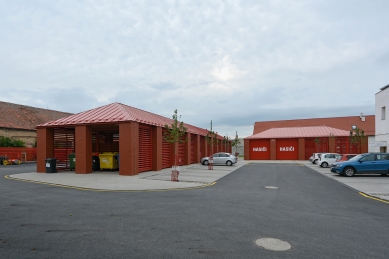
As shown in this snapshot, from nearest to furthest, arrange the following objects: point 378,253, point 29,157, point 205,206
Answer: point 378,253 → point 205,206 → point 29,157

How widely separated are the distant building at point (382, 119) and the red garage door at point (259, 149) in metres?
16.0

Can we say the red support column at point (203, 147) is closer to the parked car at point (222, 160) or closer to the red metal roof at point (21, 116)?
the parked car at point (222, 160)

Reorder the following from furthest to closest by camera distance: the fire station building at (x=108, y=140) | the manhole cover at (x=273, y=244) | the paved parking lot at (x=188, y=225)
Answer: the fire station building at (x=108, y=140)
the manhole cover at (x=273, y=244)
the paved parking lot at (x=188, y=225)

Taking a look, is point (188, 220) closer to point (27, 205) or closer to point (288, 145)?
point (27, 205)

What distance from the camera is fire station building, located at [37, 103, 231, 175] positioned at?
17.2 metres

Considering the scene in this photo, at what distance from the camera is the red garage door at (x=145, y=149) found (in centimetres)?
1886

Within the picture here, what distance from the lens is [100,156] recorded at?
2028 centimetres

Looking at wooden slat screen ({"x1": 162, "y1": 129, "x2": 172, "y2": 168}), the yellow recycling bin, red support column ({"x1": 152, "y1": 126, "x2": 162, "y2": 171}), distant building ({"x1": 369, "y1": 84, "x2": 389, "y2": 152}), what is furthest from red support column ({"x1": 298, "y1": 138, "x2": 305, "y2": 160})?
the yellow recycling bin

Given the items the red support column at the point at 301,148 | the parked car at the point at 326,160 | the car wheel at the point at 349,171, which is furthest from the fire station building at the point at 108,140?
the red support column at the point at 301,148

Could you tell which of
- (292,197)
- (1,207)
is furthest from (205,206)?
(1,207)

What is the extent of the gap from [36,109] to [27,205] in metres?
44.7

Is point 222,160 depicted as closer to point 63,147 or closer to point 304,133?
point 63,147

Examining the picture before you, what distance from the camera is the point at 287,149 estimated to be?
41.3 meters

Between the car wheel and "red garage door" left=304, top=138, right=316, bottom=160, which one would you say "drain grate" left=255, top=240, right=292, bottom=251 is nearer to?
the car wheel
